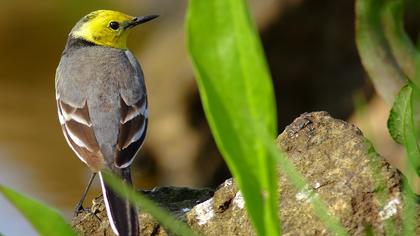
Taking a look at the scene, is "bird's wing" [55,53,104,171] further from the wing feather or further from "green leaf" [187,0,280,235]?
"green leaf" [187,0,280,235]

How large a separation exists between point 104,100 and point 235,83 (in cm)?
451

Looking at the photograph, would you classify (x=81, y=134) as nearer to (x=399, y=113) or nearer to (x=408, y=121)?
(x=399, y=113)

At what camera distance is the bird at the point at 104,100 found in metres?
7.19

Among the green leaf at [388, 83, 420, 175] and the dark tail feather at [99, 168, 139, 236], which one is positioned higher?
the green leaf at [388, 83, 420, 175]

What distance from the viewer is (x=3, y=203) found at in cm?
1323

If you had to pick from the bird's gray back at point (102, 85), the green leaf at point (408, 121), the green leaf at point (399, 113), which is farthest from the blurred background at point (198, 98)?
the green leaf at point (408, 121)

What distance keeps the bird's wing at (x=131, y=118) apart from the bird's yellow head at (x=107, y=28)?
725mm

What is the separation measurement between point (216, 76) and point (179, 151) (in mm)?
11027

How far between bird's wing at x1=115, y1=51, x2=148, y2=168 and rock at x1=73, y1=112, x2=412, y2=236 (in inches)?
32.9

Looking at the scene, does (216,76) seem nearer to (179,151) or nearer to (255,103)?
(255,103)

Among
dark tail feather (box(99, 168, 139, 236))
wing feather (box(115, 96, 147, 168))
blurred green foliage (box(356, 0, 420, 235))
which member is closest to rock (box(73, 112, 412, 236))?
dark tail feather (box(99, 168, 139, 236))

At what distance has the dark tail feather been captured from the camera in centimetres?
571

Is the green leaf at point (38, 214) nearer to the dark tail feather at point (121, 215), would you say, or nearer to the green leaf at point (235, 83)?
the green leaf at point (235, 83)

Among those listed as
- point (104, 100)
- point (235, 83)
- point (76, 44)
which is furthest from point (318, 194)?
point (76, 44)
